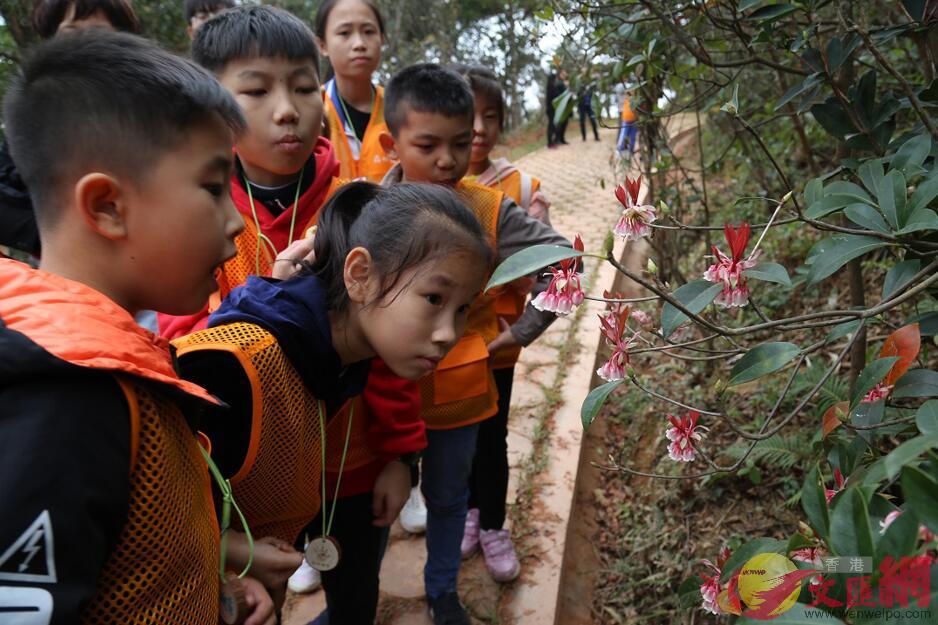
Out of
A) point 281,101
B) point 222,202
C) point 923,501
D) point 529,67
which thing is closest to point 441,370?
point 281,101

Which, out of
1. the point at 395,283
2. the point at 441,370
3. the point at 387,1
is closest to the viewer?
the point at 395,283

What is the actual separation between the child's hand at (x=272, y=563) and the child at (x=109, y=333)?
19cm

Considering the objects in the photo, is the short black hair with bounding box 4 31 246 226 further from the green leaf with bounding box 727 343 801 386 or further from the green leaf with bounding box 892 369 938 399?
the green leaf with bounding box 892 369 938 399

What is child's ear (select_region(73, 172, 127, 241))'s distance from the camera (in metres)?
0.83

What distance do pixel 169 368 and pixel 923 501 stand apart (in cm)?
87

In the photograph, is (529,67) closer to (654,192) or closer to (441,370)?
(654,192)

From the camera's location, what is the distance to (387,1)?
13227mm

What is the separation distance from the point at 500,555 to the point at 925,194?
1.79m

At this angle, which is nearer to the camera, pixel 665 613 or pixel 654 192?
pixel 665 613

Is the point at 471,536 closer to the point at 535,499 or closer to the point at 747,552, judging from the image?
the point at 535,499

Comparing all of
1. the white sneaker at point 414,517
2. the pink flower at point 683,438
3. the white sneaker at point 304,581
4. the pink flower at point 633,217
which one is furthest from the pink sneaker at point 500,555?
the pink flower at point 633,217

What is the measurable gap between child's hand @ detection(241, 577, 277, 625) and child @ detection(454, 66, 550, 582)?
1136 millimetres

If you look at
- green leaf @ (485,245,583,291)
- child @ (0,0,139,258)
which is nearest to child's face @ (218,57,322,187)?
child @ (0,0,139,258)

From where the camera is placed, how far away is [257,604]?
1.10 metres
